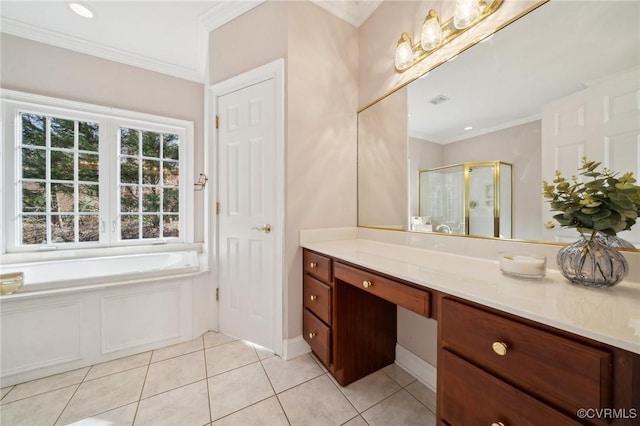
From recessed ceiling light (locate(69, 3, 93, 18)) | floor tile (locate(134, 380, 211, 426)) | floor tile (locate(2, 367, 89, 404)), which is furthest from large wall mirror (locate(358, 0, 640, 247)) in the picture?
recessed ceiling light (locate(69, 3, 93, 18))

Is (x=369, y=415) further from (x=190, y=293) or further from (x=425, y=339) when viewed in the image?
(x=190, y=293)

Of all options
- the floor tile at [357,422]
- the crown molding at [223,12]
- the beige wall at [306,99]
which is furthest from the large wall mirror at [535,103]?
the crown molding at [223,12]

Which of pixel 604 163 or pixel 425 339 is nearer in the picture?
pixel 604 163

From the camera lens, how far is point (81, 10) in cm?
190

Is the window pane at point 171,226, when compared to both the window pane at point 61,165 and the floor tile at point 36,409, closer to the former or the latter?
the window pane at point 61,165

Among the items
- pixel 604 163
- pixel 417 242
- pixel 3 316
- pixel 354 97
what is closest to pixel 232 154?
pixel 354 97

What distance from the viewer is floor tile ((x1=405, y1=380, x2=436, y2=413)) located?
1.28 meters

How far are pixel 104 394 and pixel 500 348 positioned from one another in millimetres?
1992

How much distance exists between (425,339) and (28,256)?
3.38 meters

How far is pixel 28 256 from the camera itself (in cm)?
209

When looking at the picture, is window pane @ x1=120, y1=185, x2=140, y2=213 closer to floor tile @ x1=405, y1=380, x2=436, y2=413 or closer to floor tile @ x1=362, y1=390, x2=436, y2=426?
floor tile @ x1=362, y1=390, x2=436, y2=426

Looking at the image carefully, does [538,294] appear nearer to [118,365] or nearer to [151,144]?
[118,365]

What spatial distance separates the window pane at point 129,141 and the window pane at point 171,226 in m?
0.81

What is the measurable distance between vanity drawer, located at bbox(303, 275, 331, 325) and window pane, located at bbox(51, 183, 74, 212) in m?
2.58
